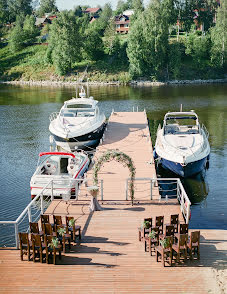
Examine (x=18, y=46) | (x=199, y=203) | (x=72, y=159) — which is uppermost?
(x=18, y=46)

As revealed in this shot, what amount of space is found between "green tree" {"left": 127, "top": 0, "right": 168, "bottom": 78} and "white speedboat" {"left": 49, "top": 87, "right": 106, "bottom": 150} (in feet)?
156

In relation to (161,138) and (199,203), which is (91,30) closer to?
(161,138)

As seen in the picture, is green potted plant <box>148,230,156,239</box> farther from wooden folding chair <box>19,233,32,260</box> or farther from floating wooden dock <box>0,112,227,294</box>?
wooden folding chair <box>19,233,32,260</box>

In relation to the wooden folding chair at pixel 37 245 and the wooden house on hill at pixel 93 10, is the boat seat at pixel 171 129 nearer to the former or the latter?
the wooden folding chair at pixel 37 245

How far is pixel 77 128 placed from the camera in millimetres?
28031

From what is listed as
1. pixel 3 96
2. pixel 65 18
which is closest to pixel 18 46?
pixel 65 18

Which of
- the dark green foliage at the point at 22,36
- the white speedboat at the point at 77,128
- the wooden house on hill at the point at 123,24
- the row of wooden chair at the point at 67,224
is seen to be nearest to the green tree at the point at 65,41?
the dark green foliage at the point at 22,36

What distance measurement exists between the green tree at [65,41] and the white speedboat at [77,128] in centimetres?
5496

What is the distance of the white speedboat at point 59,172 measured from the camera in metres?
19.1

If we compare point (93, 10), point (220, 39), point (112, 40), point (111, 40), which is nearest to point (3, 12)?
point (93, 10)

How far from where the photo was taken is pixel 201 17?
300 feet

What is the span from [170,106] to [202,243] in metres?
37.2

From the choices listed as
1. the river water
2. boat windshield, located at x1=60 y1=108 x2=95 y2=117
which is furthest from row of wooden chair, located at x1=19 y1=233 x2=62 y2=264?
boat windshield, located at x1=60 y1=108 x2=95 y2=117

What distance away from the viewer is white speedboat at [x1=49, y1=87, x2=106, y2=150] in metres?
27.7
